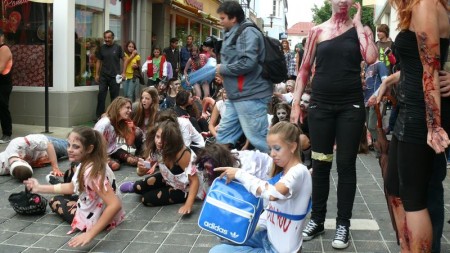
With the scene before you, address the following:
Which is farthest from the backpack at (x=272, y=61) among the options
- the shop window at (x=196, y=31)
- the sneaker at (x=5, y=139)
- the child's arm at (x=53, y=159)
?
the shop window at (x=196, y=31)

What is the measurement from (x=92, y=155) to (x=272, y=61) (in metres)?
1.88

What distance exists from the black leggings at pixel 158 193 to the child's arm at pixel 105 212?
84 centimetres

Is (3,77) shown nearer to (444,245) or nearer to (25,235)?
(25,235)

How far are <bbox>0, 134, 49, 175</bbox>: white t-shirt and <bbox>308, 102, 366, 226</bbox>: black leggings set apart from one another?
3697mm

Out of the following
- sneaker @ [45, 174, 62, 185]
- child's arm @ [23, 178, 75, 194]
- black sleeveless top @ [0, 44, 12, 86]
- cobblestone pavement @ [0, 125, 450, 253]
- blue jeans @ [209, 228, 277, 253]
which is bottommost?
cobblestone pavement @ [0, 125, 450, 253]

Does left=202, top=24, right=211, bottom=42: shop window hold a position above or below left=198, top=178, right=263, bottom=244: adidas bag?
above

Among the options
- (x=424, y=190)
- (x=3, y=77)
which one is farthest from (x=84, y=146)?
(x=3, y=77)

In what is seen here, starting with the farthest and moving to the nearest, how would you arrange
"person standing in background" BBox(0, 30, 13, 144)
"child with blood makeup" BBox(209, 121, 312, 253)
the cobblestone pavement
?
"person standing in background" BBox(0, 30, 13, 144) → the cobblestone pavement → "child with blood makeup" BBox(209, 121, 312, 253)

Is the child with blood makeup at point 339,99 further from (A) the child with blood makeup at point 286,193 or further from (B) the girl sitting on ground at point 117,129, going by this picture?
(B) the girl sitting on ground at point 117,129

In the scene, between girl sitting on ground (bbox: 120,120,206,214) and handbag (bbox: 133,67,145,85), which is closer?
girl sitting on ground (bbox: 120,120,206,214)

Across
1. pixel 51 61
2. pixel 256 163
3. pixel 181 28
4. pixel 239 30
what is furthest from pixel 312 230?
pixel 181 28

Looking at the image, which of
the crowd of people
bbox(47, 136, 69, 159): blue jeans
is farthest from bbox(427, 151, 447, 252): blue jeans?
bbox(47, 136, 69, 159): blue jeans

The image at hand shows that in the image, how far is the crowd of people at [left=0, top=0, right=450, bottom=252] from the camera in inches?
109

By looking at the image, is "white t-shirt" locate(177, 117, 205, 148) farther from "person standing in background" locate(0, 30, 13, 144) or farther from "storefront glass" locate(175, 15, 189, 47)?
"storefront glass" locate(175, 15, 189, 47)
